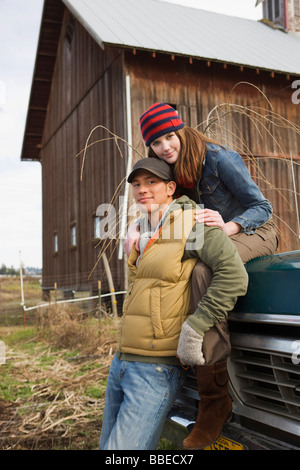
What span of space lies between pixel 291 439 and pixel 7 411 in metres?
3.19

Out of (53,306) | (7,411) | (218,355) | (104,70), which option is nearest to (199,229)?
A: (218,355)

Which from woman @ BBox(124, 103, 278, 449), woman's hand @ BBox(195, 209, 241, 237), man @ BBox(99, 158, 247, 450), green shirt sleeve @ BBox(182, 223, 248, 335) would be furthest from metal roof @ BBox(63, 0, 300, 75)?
green shirt sleeve @ BBox(182, 223, 248, 335)

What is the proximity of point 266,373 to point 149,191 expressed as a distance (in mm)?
1019

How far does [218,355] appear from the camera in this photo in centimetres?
196

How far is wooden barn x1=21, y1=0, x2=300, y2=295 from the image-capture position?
10.7 metres

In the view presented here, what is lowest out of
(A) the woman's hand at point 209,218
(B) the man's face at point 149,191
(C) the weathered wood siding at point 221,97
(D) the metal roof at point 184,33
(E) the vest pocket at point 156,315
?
(E) the vest pocket at point 156,315

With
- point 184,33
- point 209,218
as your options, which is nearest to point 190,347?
point 209,218

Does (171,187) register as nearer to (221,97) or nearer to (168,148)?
(168,148)

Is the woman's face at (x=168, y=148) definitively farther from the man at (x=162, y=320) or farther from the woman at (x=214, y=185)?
the man at (x=162, y=320)

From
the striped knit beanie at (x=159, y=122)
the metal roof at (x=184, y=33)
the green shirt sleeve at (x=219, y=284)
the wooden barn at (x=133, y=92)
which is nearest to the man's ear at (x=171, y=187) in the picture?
the striped knit beanie at (x=159, y=122)

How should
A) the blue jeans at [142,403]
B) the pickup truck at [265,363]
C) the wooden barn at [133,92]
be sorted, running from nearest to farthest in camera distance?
the pickup truck at [265,363], the blue jeans at [142,403], the wooden barn at [133,92]

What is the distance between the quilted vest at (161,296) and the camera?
78.4 inches

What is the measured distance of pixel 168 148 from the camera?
8.00 ft

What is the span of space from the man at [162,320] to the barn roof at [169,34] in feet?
28.5
